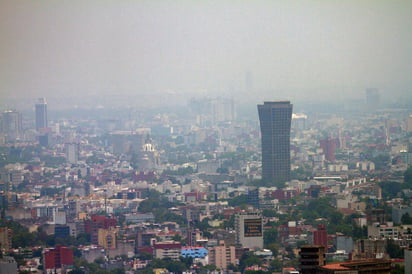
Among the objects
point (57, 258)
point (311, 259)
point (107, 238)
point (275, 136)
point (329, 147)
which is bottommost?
point (107, 238)

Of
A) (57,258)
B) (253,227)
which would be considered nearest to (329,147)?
(253,227)

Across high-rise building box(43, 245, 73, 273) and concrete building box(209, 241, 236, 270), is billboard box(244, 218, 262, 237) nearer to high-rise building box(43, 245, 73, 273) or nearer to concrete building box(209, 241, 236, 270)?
concrete building box(209, 241, 236, 270)

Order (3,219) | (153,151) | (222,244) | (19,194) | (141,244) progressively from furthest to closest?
Answer: 1. (153,151)
2. (19,194)
3. (3,219)
4. (141,244)
5. (222,244)

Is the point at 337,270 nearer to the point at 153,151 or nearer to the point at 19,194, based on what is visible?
the point at 19,194

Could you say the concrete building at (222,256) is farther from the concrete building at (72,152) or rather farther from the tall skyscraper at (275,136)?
the concrete building at (72,152)

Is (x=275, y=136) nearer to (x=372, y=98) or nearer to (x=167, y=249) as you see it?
(x=372, y=98)

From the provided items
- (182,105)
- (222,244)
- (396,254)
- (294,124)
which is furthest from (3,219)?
(182,105)

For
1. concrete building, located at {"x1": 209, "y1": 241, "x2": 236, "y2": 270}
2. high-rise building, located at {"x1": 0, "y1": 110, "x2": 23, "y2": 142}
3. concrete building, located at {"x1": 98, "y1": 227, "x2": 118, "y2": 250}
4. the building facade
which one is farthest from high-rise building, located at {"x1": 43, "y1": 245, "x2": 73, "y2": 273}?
the building facade
